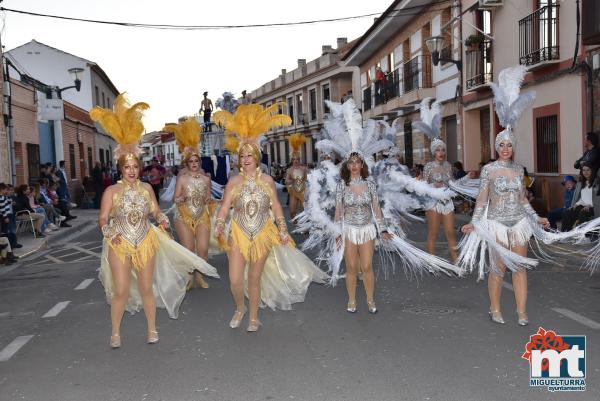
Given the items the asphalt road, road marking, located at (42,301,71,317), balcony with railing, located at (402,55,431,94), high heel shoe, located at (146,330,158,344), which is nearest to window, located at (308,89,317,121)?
balcony with railing, located at (402,55,431,94)

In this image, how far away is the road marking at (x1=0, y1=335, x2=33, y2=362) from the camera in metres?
5.59

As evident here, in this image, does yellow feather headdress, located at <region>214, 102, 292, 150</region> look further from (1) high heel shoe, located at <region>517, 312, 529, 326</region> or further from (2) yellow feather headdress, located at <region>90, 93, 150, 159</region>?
(1) high heel shoe, located at <region>517, 312, 529, 326</region>

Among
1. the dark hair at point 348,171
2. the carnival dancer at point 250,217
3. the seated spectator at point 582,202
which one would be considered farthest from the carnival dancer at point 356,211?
the seated spectator at point 582,202

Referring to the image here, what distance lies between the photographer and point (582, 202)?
12.0 m

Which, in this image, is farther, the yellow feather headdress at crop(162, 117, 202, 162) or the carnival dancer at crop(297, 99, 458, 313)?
the yellow feather headdress at crop(162, 117, 202, 162)

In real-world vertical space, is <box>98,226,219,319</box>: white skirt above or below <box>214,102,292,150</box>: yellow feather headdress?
below

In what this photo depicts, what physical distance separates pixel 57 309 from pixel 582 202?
30.5 feet

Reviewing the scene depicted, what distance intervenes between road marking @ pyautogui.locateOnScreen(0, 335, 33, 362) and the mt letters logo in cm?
427

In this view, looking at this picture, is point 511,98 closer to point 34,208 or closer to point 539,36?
point 539,36

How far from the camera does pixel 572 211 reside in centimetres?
1214

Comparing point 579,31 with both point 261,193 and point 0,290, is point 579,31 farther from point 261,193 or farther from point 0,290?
point 0,290

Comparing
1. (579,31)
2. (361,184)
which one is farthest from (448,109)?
(361,184)

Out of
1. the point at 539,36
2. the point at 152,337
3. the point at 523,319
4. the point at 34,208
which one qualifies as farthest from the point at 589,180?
the point at 34,208

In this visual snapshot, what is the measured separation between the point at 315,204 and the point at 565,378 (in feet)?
16.2
